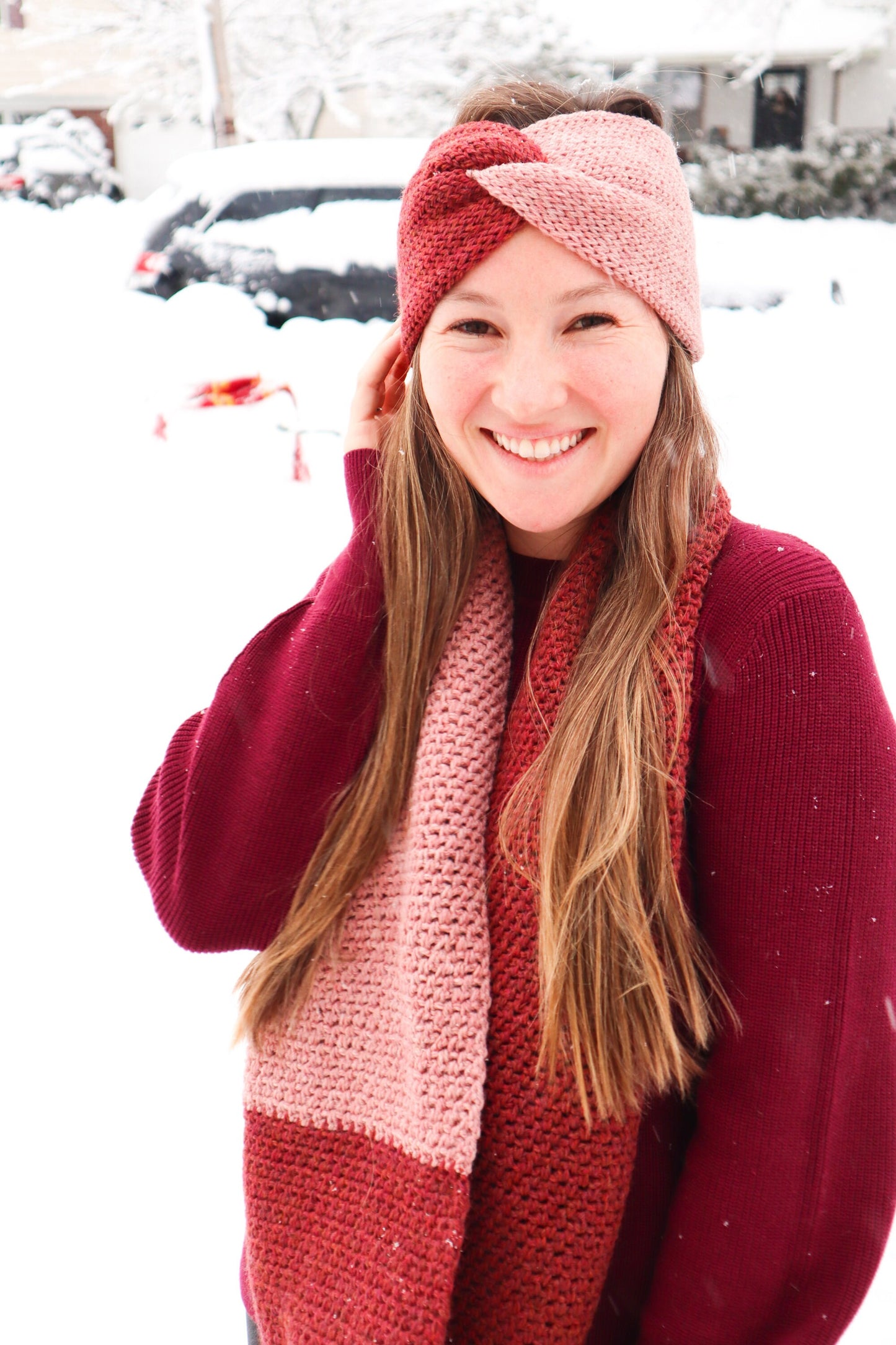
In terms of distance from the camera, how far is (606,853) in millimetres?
964

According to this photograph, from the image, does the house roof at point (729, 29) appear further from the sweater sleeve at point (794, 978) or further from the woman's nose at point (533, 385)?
the sweater sleeve at point (794, 978)

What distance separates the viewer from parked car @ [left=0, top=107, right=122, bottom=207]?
131 inches

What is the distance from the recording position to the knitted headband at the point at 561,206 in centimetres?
96

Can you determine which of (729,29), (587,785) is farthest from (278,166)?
(587,785)

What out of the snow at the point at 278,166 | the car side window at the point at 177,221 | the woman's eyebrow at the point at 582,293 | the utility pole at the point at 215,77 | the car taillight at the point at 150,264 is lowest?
the car taillight at the point at 150,264

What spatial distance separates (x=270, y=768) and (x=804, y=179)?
286 cm

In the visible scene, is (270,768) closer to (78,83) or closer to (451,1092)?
(451,1092)

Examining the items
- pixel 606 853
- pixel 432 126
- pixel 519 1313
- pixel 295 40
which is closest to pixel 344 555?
pixel 606 853

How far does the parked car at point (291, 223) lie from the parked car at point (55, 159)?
0.23 m

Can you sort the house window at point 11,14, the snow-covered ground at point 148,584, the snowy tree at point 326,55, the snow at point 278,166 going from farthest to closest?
1. the snow at point 278,166
2. the snowy tree at point 326,55
3. the house window at point 11,14
4. the snow-covered ground at point 148,584

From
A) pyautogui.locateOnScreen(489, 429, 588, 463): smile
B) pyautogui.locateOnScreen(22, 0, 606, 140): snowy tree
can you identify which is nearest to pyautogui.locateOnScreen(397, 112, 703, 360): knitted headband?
pyautogui.locateOnScreen(489, 429, 588, 463): smile

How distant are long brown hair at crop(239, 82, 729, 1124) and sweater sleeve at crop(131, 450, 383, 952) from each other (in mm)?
24

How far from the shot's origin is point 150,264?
3855 mm

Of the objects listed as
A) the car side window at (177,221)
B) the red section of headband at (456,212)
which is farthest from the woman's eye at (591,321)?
the car side window at (177,221)
